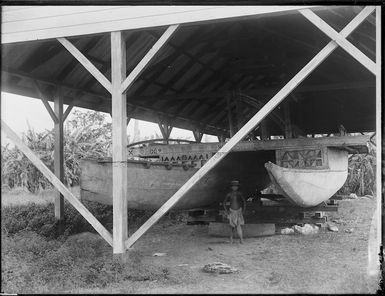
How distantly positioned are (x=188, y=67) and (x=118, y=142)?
18.3 feet

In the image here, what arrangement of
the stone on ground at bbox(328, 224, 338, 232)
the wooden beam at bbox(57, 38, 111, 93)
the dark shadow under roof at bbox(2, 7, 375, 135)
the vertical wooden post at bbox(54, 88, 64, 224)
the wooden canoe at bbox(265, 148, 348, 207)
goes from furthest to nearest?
the stone on ground at bbox(328, 224, 338, 232), the vertical wooden post at bbox(54, 88, 64, 224), the wooden canoe at bbox(265, 148, 348, 207), the dark shadow under roof at bbox(2, 7, 375, 135), the wooden beam at bbox(57, 38, 111, 93)

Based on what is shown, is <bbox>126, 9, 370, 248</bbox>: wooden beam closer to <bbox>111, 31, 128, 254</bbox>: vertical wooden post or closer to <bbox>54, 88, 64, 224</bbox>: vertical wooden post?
<bbox>111, 31, 128, 254</bbox>: vertical wooden post

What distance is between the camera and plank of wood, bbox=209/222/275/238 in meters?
10.2

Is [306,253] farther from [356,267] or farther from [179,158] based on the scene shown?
[179,158]

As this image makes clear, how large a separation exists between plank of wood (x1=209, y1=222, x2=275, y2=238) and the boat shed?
2.73 meters

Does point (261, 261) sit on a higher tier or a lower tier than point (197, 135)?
lower

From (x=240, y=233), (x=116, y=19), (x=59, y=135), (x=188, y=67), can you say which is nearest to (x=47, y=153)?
(x=59, y=135)

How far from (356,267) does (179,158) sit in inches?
208

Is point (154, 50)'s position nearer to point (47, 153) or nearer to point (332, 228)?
point (332, 228)

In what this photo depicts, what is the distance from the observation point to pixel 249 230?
10227 millimetres

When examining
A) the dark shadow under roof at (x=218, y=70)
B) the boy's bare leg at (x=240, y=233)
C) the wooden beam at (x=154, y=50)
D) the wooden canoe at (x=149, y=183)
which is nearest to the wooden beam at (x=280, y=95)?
the dark shadow under roof at (x=218, y=70)

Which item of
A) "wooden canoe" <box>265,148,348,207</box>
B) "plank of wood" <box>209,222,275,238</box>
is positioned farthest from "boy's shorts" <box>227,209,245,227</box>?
"wooden canoe" <box>265,148,348,207</box>

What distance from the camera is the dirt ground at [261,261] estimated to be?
589cm

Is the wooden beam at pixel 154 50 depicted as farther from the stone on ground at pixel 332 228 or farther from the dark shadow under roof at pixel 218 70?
the stone on ground at pixel 332 228
